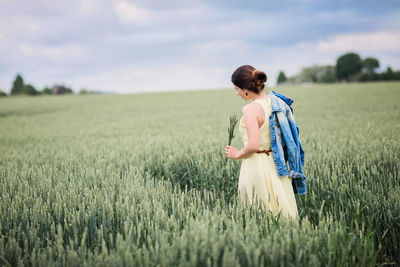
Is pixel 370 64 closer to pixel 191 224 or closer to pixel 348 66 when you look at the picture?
pixel 348 66

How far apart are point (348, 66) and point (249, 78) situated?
96236 mm

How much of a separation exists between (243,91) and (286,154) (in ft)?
2.65

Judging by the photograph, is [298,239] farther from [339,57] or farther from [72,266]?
[339,57]

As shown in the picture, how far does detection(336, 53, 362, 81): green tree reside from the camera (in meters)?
82.6

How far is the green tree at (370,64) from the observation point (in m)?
84.8

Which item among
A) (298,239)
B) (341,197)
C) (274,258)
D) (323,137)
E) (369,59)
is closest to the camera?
(274,258)

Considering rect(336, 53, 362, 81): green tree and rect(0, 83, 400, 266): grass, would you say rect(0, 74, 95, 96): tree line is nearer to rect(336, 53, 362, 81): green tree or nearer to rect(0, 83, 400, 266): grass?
rect(0, 83, 400, 266): grass

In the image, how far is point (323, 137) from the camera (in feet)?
18.7

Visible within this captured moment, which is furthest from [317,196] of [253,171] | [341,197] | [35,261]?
[35,261]

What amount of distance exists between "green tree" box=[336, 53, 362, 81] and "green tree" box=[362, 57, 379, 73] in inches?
93.4

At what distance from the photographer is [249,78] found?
7.80ft

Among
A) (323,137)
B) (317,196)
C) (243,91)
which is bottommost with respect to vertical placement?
(317,196)

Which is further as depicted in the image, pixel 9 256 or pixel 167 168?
pixel 167 168

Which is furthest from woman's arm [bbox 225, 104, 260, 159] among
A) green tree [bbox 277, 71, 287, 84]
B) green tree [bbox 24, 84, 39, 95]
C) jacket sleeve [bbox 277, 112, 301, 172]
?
green tree [bbox 277, 71, 287, 84]
